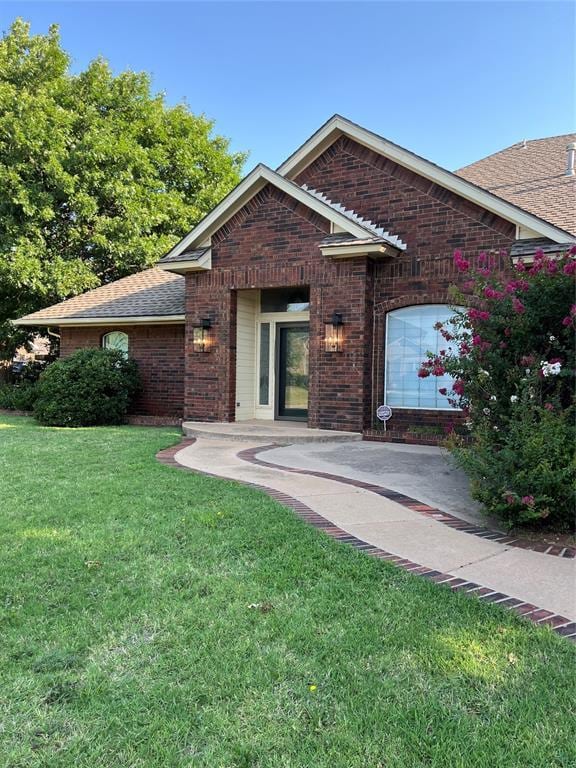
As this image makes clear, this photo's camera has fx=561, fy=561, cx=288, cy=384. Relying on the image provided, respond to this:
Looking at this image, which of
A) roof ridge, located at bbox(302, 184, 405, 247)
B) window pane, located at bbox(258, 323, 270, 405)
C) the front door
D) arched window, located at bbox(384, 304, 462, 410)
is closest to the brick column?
window pane, located at bbox(258, 323, 270, 405)

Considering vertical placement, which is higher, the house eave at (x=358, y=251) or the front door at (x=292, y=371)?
the house eave at (x=358, y=251)

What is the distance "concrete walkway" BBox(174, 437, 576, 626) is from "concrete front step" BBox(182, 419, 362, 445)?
3166 mm

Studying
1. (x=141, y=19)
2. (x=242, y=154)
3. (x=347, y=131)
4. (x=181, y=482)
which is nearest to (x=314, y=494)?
(x=181, y=482)

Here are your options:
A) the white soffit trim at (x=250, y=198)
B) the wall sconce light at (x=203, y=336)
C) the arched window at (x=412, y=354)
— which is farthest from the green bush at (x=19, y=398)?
the arched window at (x=412, y=354)

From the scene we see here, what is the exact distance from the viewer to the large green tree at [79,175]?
732 inches

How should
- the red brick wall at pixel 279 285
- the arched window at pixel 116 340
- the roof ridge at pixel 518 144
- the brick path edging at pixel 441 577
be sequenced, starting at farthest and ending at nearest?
the roof ridge at pixel 518 144, the arched window at pixel 116 340, the red brick wall at pixel 279 285, the brick path edging at pixel 441 577

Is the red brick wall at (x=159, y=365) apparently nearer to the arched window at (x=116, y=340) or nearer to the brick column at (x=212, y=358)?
the arched window at (x=116, y=340)

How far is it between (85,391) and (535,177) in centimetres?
1168

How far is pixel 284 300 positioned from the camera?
12773 mm

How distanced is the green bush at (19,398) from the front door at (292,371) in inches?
289

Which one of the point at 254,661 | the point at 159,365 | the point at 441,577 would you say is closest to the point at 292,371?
the point at 159,365

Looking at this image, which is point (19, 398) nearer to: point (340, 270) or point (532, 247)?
point (340, 270)

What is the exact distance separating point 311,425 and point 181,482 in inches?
192

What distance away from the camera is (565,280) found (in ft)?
17.1
